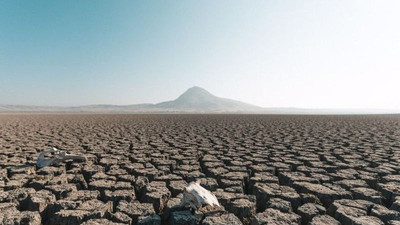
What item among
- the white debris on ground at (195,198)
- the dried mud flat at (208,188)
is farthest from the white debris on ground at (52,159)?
the white debris on ground at (195,198)

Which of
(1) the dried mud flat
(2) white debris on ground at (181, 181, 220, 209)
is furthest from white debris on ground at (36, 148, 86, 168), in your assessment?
(2) white debris on ground at (181, 181, 220, 209)

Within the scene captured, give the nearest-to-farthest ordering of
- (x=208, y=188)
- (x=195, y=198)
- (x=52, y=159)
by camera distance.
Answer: (x=195, y=198)
(x=208, y=188)
(x=52, y=159)

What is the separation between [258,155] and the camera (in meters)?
4.48

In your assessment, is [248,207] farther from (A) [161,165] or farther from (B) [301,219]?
(A) [161,165]

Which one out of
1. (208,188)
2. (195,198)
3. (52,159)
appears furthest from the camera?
(52,159)

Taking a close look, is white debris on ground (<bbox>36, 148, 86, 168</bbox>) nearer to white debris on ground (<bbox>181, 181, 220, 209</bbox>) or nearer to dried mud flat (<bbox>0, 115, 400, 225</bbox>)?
dried mud flat (<bbox>0, 115, 400, 225</bbox>)

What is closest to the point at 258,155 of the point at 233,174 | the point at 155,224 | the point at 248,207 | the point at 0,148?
the point at 233,174

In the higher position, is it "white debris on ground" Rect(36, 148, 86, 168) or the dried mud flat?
"white debris on ground" Rect(36, 148, 86, 168)

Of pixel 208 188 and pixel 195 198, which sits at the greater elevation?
pixel 195 198

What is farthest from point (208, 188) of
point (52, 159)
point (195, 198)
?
point (52, 159)

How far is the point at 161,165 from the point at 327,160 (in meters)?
2.45

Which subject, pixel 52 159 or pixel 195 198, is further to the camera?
pixel 52 159

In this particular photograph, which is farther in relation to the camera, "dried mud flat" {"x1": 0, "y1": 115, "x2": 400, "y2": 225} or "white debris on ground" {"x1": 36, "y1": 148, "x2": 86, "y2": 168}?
"white debris on ground" {"x1": 36, "y1": 148, "x2": 86, "y2": 168}

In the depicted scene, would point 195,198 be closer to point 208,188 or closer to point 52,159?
point 208,188
